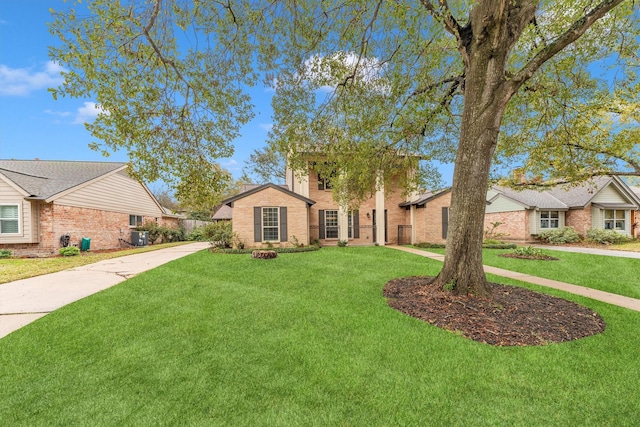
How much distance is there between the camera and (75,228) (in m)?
14.4

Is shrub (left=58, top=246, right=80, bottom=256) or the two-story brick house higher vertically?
the two-story brick house

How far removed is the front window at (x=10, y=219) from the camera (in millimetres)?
12625

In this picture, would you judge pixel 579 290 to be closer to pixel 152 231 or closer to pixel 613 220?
pixel 613 220

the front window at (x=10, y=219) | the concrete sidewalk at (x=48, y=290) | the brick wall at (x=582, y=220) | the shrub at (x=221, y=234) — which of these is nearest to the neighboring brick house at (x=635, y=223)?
the brick wall at (x=582, y=220)

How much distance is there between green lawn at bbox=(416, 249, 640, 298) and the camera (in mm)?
6891

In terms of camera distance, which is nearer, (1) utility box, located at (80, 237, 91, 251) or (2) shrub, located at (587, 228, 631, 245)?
(1) utility box, located at (80, 237, 91, 251)

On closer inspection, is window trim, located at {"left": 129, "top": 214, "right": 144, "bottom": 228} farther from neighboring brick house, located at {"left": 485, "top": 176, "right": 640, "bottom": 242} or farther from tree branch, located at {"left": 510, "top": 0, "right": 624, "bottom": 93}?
neighboring brick house, located at {"left": 485, "top": 176, "right": 640, "bottom": 242}

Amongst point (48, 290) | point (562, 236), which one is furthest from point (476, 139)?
point (562, 236)

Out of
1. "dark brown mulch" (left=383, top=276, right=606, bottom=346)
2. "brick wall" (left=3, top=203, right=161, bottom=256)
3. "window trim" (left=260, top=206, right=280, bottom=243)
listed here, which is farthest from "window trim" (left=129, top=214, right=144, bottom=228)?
"dark brown mulch" (left=383, top=276, right=606, bottom=346)

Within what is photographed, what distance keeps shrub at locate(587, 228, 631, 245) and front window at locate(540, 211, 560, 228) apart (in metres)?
1.86

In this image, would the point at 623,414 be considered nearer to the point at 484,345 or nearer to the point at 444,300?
the point at 484,345

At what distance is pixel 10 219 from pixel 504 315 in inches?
744

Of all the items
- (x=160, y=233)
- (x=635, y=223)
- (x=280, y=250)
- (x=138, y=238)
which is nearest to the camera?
(x=280, y=250)

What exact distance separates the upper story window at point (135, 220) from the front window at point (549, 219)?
94.4 feet
